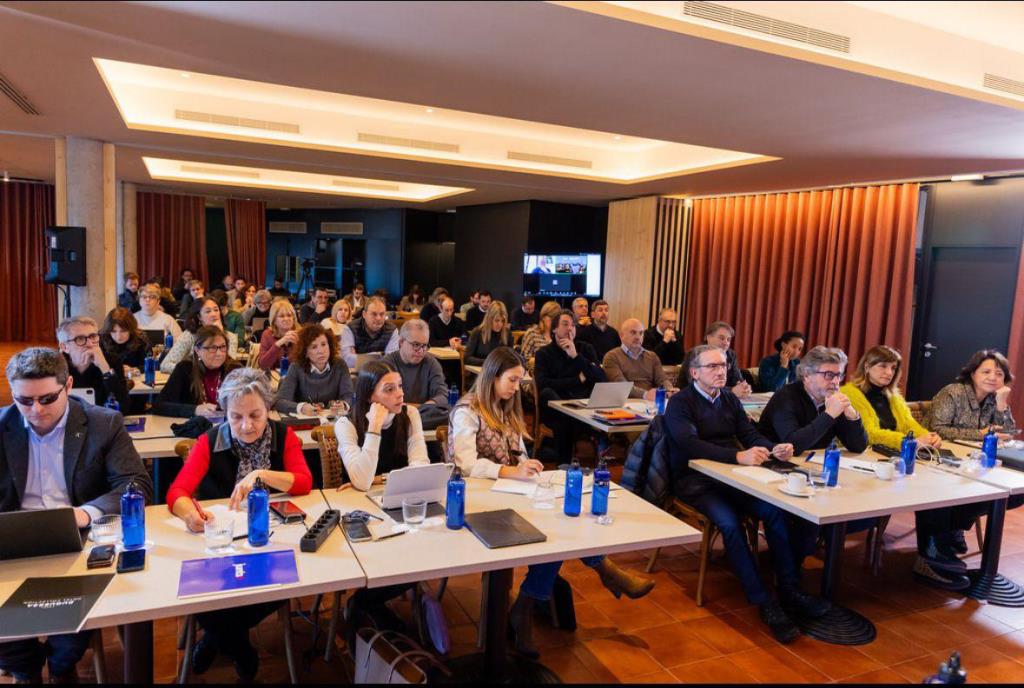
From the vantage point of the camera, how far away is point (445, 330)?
895cm

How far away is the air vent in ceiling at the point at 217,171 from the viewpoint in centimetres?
1164

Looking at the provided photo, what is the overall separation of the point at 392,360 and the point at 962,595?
13.4 feet

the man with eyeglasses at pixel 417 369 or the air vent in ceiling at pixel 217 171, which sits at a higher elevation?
the air vent in ceiling at pixel 217 171

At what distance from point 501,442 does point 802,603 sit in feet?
6.21

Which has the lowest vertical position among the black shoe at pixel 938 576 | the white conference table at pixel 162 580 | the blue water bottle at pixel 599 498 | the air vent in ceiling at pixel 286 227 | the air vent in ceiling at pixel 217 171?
the black shoe at pixel 938 576

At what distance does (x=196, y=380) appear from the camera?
445cm

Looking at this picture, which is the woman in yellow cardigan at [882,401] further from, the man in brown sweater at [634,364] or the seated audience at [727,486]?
the man in brown sweater at [634,364]

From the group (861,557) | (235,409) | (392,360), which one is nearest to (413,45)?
(235,409)

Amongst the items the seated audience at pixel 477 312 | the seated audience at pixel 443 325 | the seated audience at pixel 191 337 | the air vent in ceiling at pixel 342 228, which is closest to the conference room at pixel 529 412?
the seated audience at pixel 191 337

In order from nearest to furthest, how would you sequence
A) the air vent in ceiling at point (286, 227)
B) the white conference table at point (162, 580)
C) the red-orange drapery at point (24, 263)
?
the white conference table at point (162, 580), the red-orange drapery at point (24, 263), the air vent in ceiling at point (286, 227)

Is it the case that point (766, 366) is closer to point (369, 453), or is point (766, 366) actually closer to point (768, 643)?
point (768, 643)

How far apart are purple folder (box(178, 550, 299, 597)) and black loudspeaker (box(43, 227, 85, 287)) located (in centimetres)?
581

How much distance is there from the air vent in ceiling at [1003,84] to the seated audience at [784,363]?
2.64m

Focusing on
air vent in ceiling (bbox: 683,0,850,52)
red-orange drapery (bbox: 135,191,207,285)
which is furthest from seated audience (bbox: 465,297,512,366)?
red-orange drapery (bbox: 135,191,207,285)
